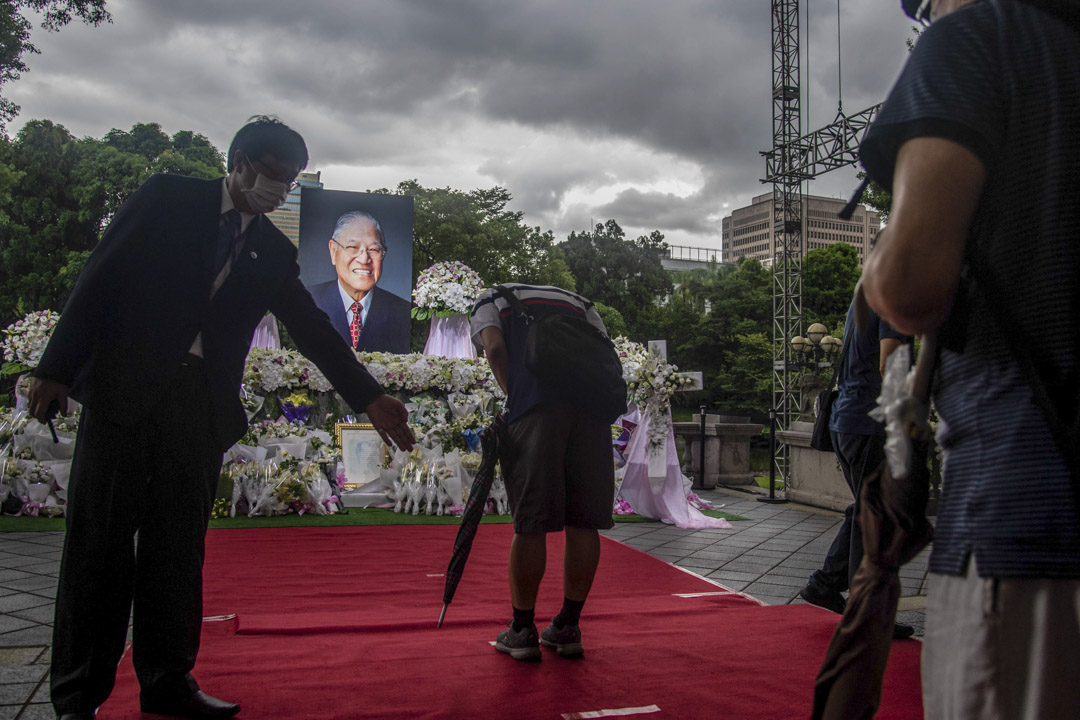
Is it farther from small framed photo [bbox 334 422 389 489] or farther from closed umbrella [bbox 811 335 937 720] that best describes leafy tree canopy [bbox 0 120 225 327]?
closed umbrella [bbox 811 335 937 720]

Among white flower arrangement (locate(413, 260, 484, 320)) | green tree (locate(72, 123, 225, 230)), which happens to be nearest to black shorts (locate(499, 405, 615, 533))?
white flower arrangement (locate(413, 260, 484, 320))

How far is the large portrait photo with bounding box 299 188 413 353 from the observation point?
15.7m

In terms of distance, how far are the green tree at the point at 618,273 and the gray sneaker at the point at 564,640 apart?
46.4m

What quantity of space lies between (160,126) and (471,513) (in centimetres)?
3648

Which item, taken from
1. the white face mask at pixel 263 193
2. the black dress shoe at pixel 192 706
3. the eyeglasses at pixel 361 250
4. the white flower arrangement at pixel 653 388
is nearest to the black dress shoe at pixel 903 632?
the black dress shoe at pixel 192 706

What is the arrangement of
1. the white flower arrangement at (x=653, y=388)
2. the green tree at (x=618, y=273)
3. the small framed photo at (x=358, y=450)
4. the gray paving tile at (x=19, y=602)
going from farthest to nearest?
the green tree at (x=618, y=273), the small framed photo at (x=358, y=450), the white flower arrangement at (x=653, y=388), the gray paving tile at (x=19, y=602)

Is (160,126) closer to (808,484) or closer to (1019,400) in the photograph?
(808,484)

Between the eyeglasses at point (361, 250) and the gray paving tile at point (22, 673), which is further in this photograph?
the eyeglasses at point (361, 250)

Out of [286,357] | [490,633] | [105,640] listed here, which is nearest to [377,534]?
[286,357]

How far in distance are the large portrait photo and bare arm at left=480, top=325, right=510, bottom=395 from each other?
1242cm

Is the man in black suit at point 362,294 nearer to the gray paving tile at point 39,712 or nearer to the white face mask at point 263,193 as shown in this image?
the white face mask at point 263,193

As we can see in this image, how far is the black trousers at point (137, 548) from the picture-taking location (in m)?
2.23

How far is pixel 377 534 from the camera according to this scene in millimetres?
6531

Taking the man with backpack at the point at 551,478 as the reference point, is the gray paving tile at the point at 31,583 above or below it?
below
